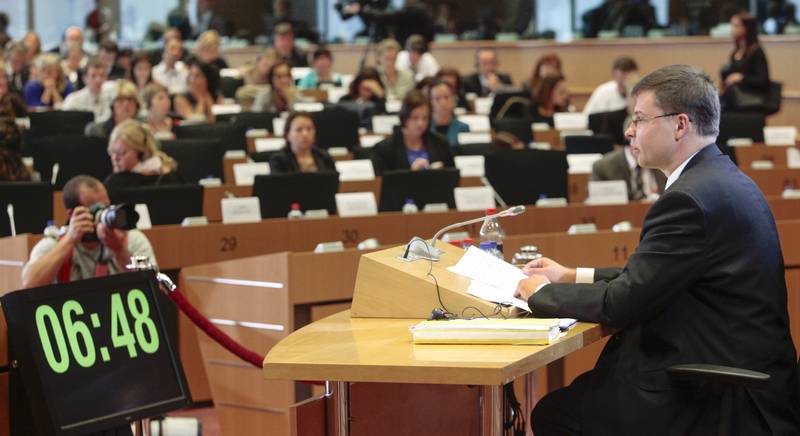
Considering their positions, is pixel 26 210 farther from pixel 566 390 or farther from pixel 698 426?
pixel 698 426

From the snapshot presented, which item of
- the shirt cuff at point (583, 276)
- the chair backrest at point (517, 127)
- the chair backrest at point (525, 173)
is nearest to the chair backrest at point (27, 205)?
the chair backrest at point (525, 173)

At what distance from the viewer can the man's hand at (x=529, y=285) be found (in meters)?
3.35

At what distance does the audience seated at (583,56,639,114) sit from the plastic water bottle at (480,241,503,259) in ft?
25.8

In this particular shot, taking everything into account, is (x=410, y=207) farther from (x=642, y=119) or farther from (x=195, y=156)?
(x=642, y=119)

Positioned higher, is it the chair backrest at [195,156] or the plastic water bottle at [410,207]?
the chair backrest at [195,156]

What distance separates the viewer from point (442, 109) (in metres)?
9.66

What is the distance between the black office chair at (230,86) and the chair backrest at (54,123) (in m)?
3.58

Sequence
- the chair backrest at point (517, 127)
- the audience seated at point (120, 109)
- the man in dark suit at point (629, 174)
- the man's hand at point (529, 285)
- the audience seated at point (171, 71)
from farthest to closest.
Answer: the audience seated at point (171, 71)
the chair backrest at point (517, 127)
the audience seated at point (120, 109)
the man in dark suit at point (629, 174)
the man's hand at point (529, 285)

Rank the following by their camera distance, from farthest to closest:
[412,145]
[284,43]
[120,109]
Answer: [284,43] < [120,109] < [412,145]

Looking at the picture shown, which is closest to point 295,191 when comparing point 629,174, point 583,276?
point 629,174

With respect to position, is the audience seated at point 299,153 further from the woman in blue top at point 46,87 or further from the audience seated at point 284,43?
the audience seated at point 284,43

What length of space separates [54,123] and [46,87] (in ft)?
7.48

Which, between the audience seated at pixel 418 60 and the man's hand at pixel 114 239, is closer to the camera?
the man's hand at pixel 114 239

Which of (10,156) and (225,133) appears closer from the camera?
(10,156)
